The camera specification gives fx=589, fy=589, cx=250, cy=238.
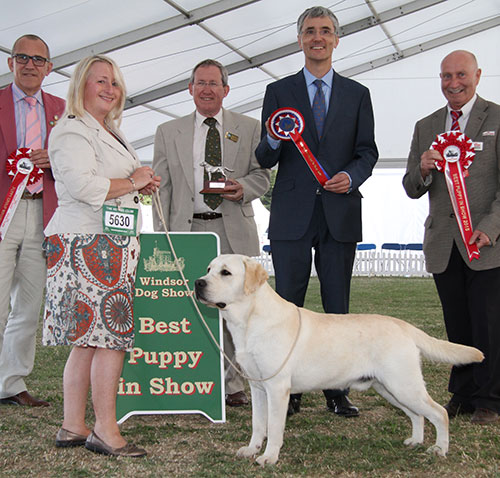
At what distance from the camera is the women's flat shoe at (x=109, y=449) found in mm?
3031

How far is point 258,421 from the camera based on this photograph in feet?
10.5

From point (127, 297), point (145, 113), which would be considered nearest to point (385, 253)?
point (145, 113)

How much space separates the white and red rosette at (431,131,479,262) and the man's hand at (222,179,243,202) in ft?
4.28

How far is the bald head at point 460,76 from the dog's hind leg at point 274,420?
222 cm

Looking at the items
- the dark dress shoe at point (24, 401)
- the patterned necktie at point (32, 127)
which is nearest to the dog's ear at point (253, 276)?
the patterned necktie at point (32, 127)

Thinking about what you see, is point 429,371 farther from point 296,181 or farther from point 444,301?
point 296,181

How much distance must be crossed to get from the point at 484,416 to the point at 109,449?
89.4 inches

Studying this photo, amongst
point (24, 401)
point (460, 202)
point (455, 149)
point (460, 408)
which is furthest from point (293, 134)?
point (24, 401)

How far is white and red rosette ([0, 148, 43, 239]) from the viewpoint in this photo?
3.72 m

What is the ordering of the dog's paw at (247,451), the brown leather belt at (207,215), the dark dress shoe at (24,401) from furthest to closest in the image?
the brown leather belt at (207,215) < the dark dress shoe at (24,401) < the dog's paw at (247,451)

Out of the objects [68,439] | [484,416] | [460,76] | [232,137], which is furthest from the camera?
[232,137]

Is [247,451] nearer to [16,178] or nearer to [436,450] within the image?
[436,450]

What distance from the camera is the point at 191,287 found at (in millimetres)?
3928

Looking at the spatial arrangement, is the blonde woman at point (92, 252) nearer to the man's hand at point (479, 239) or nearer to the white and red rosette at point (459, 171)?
the white and red rosette at point (459, 171)
